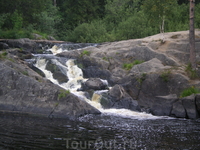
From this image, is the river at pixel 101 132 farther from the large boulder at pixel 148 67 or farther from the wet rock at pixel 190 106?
the large boulder at pixel 148 67

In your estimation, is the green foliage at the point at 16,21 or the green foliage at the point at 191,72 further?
the green foliage at the point at 16,21

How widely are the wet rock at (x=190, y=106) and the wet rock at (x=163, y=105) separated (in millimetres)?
605

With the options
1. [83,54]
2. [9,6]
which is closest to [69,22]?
[9,6]

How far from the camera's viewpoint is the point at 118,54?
885 inches

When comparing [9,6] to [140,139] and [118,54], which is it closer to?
[118,54]

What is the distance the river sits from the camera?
8.66 meters

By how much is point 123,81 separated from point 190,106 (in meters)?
5.36

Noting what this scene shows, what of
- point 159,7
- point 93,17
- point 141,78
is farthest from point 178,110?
→ point 93,17

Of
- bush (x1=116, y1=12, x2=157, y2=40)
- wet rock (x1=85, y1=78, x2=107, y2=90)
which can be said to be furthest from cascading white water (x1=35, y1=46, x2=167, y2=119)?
bush (x1=116, y1=12, x2=157, y2=40)

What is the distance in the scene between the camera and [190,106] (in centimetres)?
1420

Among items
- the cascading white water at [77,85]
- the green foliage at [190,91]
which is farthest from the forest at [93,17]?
the green foliage at [190,91]

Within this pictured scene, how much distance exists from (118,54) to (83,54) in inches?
117

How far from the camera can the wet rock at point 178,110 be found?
556 inches

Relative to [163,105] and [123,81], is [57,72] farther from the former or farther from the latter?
[163,105]
